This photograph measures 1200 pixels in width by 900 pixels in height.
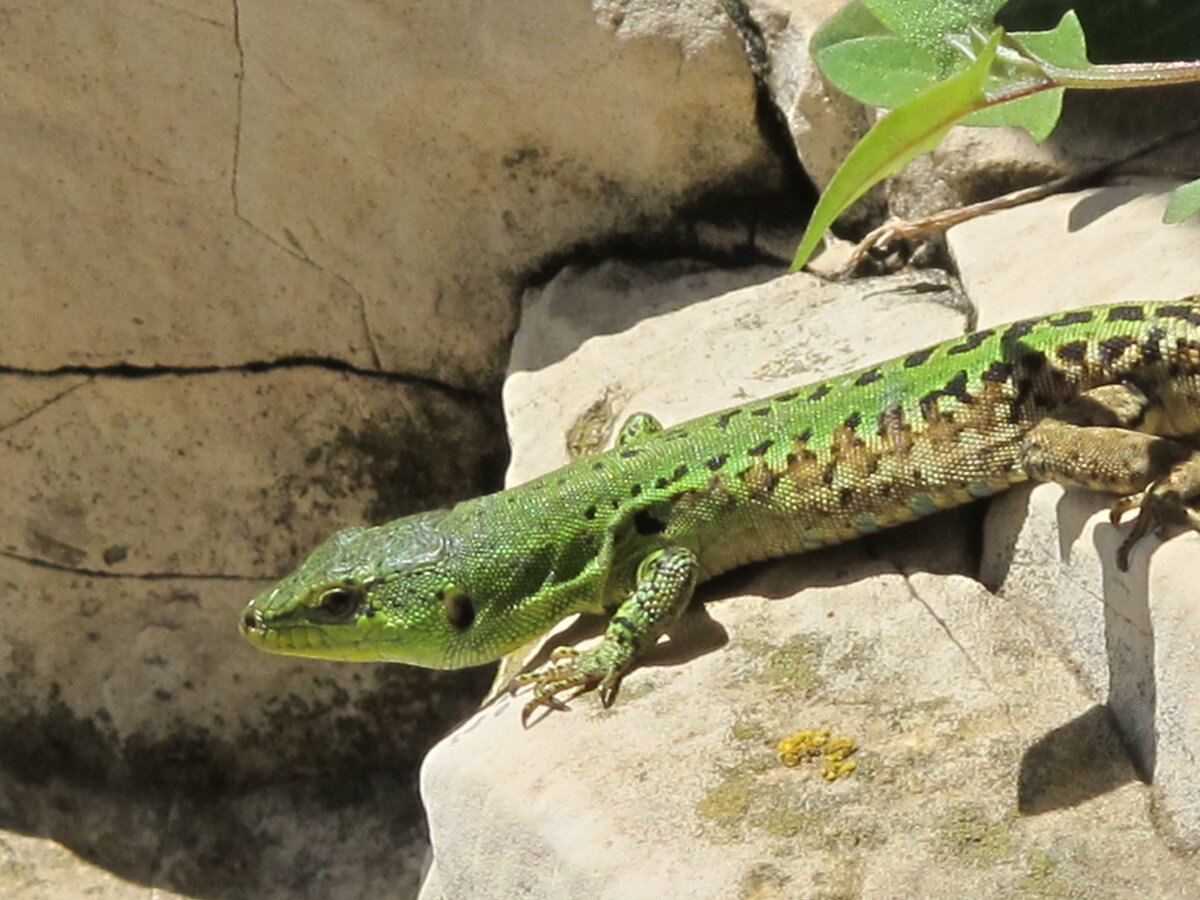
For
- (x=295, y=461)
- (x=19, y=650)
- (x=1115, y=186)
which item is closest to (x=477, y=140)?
(x=295, y=461)

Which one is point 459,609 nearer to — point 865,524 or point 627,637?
point 627,637

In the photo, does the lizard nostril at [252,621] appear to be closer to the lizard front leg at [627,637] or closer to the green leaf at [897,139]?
the lizard front leg at [627,637]

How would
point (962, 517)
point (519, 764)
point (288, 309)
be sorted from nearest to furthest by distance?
point (519, 764) < point (962, 517) < point (288, 309)

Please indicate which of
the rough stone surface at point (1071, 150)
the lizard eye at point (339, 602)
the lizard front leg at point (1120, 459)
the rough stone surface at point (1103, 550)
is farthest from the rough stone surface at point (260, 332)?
the lizard front leg at point (1120, 459)

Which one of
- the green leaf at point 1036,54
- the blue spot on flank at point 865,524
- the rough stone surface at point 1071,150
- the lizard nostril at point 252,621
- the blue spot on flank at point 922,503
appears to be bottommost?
the blue spot on flank at point 865,524

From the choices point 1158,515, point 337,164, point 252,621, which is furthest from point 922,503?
point 337,164

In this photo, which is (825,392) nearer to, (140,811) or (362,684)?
(362,684)
